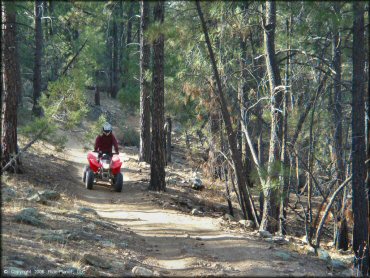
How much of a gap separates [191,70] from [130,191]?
392 centimetres

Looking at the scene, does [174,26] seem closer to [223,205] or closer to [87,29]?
[223,205]

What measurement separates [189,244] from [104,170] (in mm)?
5461

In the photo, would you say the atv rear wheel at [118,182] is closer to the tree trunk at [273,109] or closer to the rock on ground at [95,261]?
the tree trunk at [273,109]

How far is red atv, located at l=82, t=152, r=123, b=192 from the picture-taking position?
44.6ft

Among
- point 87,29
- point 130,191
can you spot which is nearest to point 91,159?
point 130,191

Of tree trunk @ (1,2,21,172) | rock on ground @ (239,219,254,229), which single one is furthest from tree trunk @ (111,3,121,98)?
rock on ground @ (239,219,254,229)

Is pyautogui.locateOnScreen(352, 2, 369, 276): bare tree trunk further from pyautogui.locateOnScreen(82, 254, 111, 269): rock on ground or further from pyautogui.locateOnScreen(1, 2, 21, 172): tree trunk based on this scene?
pyautogui.locateOnScreen(1, 2, 21, 172): tree trunk

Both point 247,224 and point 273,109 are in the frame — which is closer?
point 273,109

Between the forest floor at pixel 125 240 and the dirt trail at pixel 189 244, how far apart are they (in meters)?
0.02

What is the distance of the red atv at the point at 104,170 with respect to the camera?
13.6 meters

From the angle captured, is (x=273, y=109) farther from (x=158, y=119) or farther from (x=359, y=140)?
Result: (x=158, y=119)

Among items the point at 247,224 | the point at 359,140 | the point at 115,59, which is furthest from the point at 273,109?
the point at 115,59

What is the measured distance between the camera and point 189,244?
29.0ft

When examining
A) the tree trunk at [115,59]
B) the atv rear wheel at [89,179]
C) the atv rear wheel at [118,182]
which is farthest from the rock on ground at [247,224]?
the tree trunk at [115,59]
